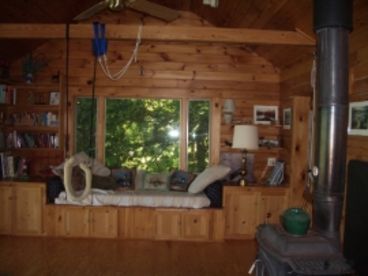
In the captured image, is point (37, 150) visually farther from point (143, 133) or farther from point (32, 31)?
point (32, 31)

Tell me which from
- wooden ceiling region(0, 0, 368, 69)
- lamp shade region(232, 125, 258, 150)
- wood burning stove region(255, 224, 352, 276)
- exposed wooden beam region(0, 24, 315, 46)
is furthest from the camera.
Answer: lamp shade region(232, 125, 258, 150)

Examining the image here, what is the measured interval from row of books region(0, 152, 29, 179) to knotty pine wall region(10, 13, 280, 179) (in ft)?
2.54

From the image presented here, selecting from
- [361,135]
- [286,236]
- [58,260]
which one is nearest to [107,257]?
[58,260]

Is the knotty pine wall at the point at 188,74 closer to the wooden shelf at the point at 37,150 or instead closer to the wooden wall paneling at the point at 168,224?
the wooden shelf at the point at 37,150

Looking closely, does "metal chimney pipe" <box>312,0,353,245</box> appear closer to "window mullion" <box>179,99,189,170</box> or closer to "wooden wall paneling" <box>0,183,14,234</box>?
"window mullion" <box>179,99,189,170</box>

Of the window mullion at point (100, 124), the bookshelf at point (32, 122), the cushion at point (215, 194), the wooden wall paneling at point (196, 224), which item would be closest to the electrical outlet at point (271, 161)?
the cushion at point (215, 194)

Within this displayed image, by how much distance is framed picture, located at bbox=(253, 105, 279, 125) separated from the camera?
526cm

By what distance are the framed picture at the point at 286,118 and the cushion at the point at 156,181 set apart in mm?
1801

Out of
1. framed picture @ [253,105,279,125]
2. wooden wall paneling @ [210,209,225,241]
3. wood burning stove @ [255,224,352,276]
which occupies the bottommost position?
wooden wall paneling @ [210,209,225,241]

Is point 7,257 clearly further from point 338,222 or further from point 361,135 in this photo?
point 361,135

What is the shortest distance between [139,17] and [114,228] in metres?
3.01

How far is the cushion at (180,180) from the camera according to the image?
4866 millimetres

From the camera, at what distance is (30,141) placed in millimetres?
5156

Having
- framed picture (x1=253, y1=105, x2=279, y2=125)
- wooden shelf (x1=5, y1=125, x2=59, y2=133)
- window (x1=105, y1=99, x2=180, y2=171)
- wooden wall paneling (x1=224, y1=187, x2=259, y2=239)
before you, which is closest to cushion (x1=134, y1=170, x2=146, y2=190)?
window (x1=105, y1=99, x2=180, y2=171)
